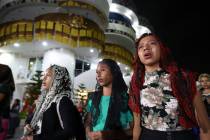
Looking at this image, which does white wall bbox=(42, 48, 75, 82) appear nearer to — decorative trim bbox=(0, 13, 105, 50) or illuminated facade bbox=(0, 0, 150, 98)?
illuminated facade bbox=(0, 0, 150, 98)

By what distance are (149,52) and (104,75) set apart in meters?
0.79

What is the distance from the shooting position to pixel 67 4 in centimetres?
1816

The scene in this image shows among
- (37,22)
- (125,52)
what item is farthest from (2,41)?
(125,52)

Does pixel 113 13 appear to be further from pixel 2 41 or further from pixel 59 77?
pixel 59 77

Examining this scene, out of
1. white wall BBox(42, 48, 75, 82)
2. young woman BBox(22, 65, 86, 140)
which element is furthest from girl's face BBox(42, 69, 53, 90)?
white wall BBox(42, 48, 75, 82)

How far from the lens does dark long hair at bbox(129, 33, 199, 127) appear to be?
6.01 ft

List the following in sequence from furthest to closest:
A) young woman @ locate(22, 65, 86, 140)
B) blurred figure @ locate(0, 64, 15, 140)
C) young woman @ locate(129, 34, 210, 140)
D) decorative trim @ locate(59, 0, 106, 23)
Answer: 1. decorative trim @ locate(59, 0, 106, 23)
2. blurred figure @ locate(0, 64, 15, 140)
3. young woman @ locate(22, 65, 86, 140)
4. young woman @ locate(129, 34, 210, 140)

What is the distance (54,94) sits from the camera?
8.11ft

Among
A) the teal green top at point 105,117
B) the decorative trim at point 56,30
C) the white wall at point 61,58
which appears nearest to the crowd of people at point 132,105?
the teal green top at point 105,117

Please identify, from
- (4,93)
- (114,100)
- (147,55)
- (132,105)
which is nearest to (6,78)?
(4,93)

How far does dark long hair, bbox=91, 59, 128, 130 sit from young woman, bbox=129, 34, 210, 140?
47 centimetres

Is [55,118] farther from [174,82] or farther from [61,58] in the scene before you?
[61,58]

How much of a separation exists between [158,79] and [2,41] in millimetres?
19125

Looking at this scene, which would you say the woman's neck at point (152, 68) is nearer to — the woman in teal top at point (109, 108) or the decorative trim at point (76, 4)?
the woman in teal top at point (109, 108)
